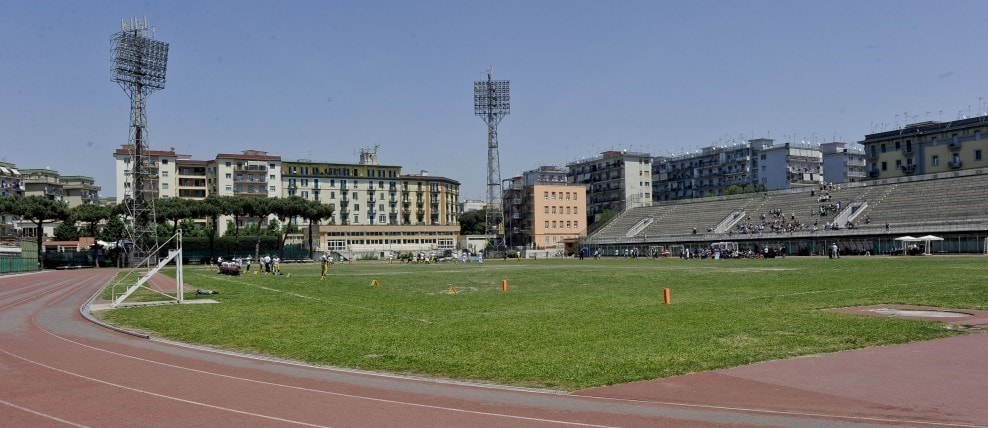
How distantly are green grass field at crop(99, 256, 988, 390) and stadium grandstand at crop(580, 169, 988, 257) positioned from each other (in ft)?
134

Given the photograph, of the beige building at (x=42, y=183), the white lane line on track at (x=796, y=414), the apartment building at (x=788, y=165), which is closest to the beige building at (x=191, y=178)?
the beige building at (x=42, y=183)

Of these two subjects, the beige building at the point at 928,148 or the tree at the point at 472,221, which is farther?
the tree at the point at 472,221

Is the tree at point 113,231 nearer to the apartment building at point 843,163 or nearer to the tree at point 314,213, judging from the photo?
the tree at point 314,213

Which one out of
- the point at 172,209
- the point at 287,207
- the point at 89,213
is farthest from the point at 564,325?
the point at 89,213

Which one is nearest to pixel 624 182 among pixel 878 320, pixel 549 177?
pixel 549 177

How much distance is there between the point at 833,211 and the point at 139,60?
85306 millimetres

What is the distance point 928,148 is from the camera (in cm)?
11488

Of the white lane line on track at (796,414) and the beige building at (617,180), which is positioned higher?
the beige building at (617,180)

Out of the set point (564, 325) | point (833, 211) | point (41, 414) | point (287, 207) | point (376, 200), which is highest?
point (376, 200)

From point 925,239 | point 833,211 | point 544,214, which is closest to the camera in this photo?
point 925,239

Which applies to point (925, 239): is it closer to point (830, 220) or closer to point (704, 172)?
point (830, 220)

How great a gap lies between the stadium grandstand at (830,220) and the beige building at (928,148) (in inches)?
1067

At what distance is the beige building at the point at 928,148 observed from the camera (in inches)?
4247

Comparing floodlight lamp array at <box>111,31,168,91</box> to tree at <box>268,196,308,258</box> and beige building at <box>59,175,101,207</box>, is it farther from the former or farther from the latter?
beige building at <box>59,175,101,207</box>
